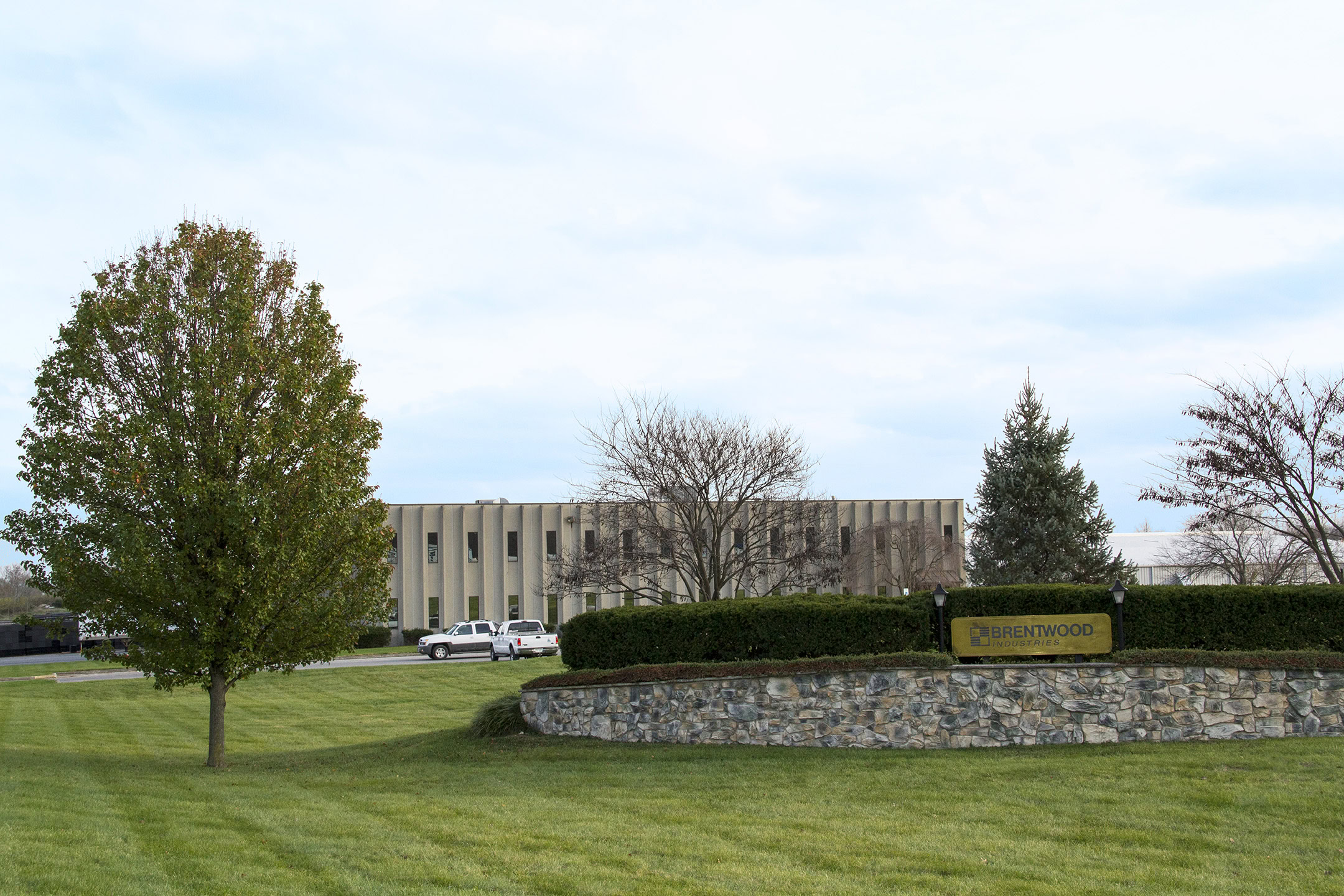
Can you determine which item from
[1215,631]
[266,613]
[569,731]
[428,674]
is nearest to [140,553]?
[266,613]

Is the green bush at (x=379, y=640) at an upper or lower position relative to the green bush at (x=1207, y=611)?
lower

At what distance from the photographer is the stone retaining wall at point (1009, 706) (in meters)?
13.2

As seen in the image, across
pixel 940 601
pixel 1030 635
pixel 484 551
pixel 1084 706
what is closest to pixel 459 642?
pixel 484 551

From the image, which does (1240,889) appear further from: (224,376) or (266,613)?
(224,376)

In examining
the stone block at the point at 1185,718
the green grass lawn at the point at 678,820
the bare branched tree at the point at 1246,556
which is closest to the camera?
the green grass lawn at the point at 678,820

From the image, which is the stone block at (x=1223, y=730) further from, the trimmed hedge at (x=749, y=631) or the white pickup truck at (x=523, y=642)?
the white pickup truck at (x=523, y=642)

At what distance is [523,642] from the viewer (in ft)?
115

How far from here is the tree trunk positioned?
48.9ft

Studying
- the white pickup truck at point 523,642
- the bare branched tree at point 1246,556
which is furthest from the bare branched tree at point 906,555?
the white pickup truck at point 523,642

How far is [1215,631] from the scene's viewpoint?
13.9 meters

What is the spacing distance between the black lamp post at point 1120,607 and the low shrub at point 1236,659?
22 centimetres

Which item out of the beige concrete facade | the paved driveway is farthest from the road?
the beige concrete facade

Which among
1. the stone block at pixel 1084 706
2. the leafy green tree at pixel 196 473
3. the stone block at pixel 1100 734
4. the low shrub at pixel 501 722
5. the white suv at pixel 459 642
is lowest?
the white suv at pixel 459 642

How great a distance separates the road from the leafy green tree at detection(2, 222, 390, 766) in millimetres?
17238
